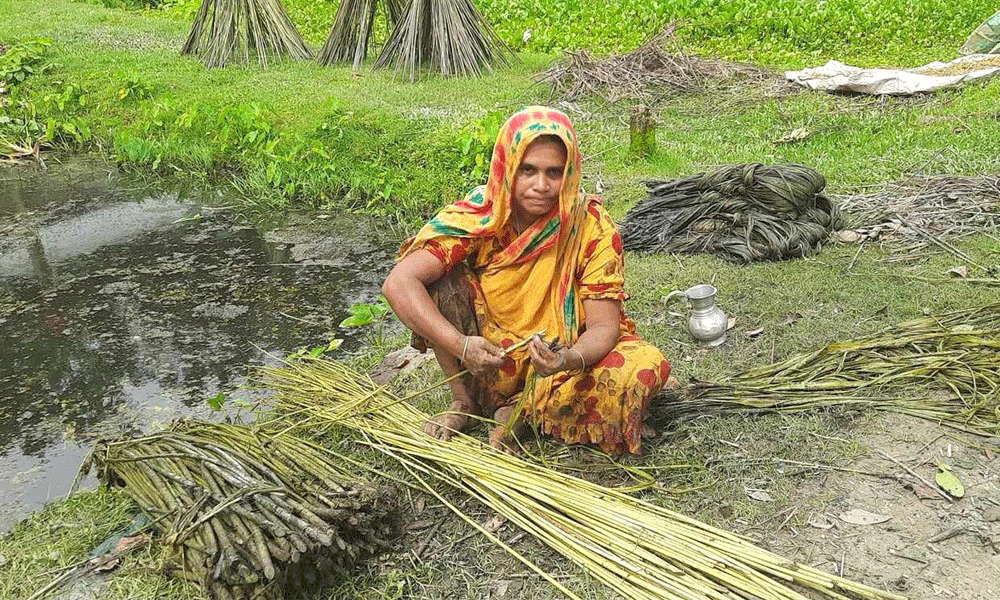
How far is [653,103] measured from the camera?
284 inches

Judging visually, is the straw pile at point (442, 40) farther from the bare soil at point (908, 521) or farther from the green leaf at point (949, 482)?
the green leaf at point (949, 482)

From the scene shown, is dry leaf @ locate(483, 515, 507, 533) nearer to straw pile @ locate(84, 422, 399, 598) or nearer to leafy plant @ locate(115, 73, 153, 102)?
straw pile @ locate(84, 422, 399, 598)

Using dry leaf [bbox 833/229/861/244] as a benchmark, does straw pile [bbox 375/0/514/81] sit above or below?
above

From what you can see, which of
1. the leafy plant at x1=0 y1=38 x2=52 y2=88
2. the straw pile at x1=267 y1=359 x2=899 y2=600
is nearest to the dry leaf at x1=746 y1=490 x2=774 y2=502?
the straw pile at x1=267 y1=359 x2=899 y2=600

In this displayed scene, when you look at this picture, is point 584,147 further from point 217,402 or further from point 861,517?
point 861,517

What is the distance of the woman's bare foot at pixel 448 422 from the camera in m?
2.75

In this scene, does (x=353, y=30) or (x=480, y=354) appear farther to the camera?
(x=353, y=30)

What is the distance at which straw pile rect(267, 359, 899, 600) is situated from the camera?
6.64ft

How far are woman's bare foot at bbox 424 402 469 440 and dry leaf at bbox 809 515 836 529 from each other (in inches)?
41.3

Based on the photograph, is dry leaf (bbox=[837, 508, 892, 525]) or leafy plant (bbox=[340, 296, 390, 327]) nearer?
dry leaf (bbox=[837, 508, 892, 525])

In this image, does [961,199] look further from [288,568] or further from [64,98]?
[64,98]

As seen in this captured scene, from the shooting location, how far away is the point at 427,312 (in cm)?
255

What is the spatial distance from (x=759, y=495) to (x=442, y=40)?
21.1ft

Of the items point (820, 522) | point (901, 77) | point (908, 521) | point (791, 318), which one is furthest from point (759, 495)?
point (901, 77)
